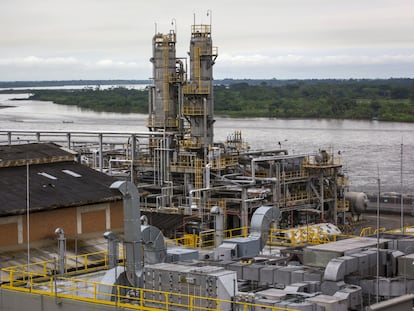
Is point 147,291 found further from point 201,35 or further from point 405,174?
point 405,174

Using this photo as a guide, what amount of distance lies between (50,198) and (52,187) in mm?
983

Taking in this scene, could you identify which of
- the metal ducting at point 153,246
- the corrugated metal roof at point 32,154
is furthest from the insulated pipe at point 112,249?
the corrugated metal roof at point 32,154

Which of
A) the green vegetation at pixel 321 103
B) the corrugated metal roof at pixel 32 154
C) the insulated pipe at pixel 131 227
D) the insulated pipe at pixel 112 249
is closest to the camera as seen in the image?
the insulated pipe at pixel 131 227

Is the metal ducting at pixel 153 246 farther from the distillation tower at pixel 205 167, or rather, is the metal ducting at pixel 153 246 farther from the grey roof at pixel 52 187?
the distillation tower at pixel 205 167

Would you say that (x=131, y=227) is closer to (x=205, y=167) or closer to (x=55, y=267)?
(x=55, y=267)

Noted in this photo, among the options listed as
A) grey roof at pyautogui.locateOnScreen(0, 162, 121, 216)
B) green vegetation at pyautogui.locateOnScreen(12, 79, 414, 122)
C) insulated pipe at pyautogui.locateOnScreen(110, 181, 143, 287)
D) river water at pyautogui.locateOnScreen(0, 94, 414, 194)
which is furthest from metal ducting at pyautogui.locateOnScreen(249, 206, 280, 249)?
green vegetation at pyautogui.locateOnScreen(12, 79, 414, 122)

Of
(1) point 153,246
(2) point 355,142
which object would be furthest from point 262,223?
(2) point 355,142

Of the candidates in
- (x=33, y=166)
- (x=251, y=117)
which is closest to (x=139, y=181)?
(x=33, y=166)

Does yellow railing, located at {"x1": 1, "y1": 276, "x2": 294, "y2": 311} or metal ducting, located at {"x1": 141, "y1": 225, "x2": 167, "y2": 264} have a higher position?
metal ducting, located at {"x1": 141, "y1": 225, "x2": 167, "y2": 264}

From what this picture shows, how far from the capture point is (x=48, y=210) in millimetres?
25969

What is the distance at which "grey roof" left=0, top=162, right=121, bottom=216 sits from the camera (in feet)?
84.6

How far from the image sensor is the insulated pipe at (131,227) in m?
19.1

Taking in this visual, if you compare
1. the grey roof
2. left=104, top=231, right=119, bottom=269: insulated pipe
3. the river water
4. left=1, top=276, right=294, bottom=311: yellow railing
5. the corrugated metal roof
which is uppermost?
the corrugated metal roof

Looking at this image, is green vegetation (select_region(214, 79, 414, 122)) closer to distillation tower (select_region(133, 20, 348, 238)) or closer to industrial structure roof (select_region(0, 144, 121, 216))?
distillation tower (select_region(133, 20, 348, 238))
